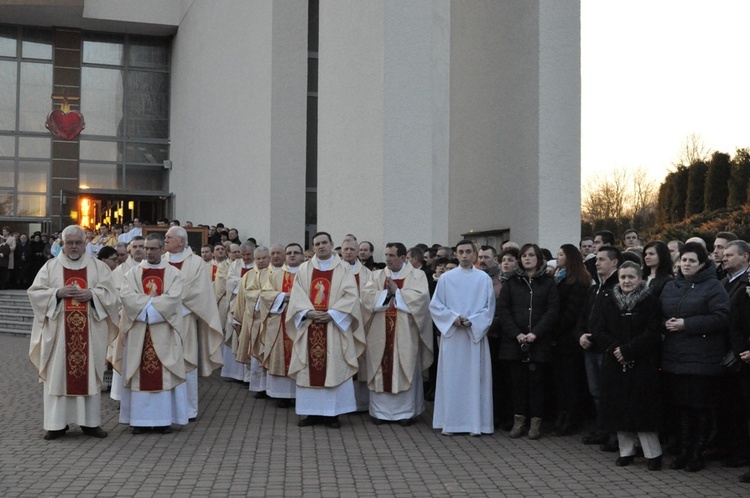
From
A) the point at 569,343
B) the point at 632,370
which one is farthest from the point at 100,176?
the point at 632,370

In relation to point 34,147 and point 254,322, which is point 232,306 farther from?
point 34,147

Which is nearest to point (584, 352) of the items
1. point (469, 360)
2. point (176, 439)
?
point (469, 360)

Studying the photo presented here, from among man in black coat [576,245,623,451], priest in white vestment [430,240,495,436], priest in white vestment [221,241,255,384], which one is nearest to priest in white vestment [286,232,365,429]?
priest in white vestment [430,240,495,436]

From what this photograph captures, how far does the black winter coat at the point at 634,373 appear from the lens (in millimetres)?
7297

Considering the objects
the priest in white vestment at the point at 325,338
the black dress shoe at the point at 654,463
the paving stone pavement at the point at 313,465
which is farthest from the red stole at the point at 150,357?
the black dress shoe at the point at 654,463

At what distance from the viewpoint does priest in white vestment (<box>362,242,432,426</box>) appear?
9.54 meters

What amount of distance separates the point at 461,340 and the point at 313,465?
7.58ft

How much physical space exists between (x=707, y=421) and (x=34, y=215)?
26.2 meters

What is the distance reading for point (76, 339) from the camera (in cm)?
863

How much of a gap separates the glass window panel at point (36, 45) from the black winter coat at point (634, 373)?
26.4 meters

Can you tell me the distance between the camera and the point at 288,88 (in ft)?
60.5

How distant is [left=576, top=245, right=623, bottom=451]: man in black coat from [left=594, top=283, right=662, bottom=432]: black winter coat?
0.36 metres

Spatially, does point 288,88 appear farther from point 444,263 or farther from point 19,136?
point 19,136

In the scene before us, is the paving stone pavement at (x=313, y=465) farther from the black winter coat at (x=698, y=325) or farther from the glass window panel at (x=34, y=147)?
the glass window panel at (x=34, y=147)
